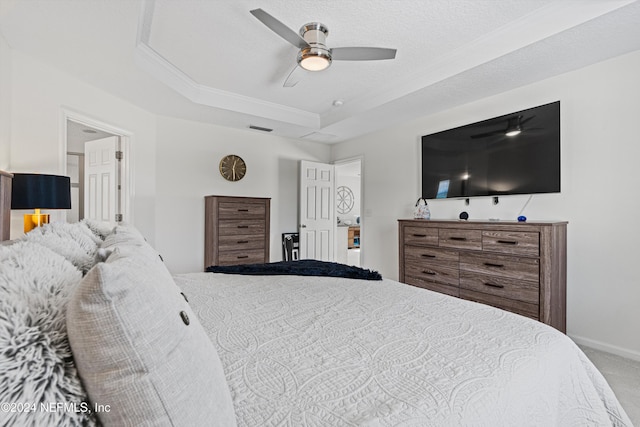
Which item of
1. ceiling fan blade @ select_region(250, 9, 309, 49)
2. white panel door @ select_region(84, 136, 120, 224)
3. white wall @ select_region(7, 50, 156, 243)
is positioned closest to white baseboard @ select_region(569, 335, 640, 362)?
ceiling fan blade @ select_region(250, 9, 309, 49)

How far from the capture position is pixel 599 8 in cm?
203

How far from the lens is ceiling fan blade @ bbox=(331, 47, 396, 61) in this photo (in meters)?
2.26

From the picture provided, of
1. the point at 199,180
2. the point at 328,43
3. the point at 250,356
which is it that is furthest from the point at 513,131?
the point at 199,180

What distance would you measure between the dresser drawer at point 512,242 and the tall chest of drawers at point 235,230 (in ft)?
9.35

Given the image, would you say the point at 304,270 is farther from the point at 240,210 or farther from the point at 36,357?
the point at 240,210

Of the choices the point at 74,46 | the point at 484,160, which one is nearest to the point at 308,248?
the point at 484,160

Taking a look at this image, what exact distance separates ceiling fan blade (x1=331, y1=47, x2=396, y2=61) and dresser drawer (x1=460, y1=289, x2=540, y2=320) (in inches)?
91.0

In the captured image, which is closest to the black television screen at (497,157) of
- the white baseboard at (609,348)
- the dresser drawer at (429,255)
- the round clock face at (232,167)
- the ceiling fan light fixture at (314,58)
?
the dresser drawer at (429,255)

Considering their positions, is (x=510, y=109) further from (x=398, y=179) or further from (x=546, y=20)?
(x=398, y=179)

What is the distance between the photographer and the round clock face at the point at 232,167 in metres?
4.64

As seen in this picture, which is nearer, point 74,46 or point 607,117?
point 74,46

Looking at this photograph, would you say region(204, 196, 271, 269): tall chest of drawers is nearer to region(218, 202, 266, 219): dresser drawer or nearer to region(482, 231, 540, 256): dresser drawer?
region(218, 202, 266, 219): dresser drawer

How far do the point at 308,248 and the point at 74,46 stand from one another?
152 inches

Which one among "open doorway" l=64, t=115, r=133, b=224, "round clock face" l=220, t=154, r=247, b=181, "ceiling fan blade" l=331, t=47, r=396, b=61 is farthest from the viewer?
"round clock face" l=220, t=154, r=247, b=181
